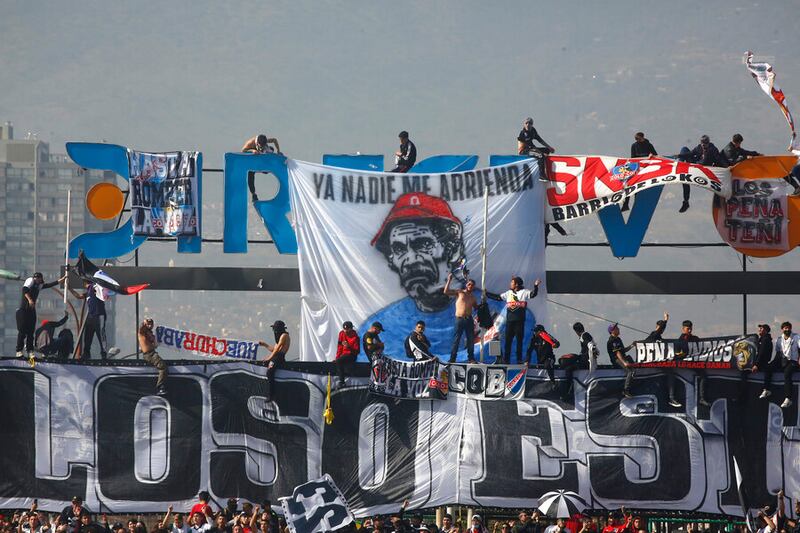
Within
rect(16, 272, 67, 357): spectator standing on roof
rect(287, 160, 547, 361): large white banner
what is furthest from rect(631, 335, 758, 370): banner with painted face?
rect(16, 272, 67, 357): spectator standing on roof

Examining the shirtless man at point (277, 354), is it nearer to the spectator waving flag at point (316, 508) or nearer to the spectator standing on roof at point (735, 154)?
the spectator waving flag at point (316, 508)

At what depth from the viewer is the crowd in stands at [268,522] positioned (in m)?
23.1

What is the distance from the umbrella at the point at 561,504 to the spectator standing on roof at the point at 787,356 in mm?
4394

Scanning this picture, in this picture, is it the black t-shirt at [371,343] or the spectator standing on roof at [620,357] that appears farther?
the black t-shirt at [371,343]

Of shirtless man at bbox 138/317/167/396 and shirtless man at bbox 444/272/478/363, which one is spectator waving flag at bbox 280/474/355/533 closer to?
shirtless man at bbox 138/317/167/396

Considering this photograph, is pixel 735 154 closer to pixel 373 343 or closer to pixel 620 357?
pixel 620 357

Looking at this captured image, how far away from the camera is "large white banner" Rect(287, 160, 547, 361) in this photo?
28469mm

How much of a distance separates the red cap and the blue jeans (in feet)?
9.51

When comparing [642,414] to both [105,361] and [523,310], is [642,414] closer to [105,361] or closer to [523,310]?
[523,310]

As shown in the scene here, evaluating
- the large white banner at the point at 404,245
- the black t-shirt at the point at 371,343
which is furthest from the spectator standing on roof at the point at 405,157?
the black t-shirt at the point at 371,343

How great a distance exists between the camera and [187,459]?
2558 centimetres

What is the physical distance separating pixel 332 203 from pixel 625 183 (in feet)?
21.3

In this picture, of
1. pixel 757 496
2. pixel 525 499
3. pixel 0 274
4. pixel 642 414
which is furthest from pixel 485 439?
pixel 0 274

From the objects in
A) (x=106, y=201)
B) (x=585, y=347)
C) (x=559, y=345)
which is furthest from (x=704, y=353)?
(x=106, y=201)
